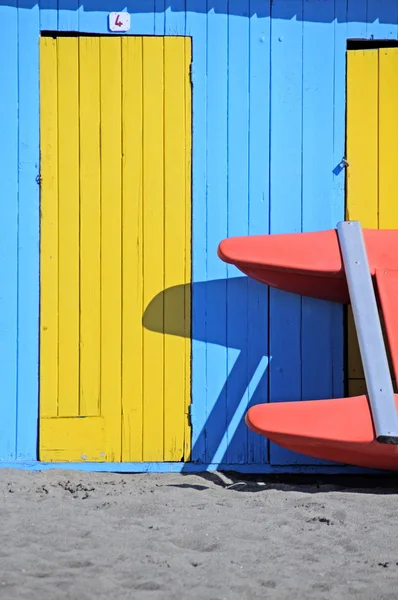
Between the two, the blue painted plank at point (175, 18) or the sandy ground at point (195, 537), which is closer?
the sandy ground at point (195, 537)

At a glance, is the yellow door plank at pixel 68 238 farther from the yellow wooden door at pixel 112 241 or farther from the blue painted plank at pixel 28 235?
the blue painted plank at pixel 28 235

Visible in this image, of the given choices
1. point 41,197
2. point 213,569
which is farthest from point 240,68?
point 213,569

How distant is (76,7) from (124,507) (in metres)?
2.57

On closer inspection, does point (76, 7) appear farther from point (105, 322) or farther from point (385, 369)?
point (385, 369)

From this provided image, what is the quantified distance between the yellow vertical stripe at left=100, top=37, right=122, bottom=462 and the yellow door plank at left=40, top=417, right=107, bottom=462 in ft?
0.23

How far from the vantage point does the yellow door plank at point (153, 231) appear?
473 cm

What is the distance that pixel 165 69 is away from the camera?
15.5 feet

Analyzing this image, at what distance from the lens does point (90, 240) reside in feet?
15.5

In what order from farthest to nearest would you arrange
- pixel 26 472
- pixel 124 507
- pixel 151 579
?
pixel 26 472
pixel 124 507
pixel 151 579

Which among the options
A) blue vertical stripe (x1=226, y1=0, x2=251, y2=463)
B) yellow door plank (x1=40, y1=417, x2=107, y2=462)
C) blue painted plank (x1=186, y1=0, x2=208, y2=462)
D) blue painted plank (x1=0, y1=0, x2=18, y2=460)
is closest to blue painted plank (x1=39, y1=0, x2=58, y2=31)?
blue painted plank (x1=0, y1=0, x2=18, y2=460)

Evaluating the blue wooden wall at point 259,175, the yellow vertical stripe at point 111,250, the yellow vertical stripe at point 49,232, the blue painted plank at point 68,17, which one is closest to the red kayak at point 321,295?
the blue wooden wall at point 259,175

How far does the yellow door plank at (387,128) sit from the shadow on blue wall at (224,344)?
2.69 ft

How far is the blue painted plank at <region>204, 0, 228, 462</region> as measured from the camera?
4750mm

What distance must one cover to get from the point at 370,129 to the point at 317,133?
0.28 metres
